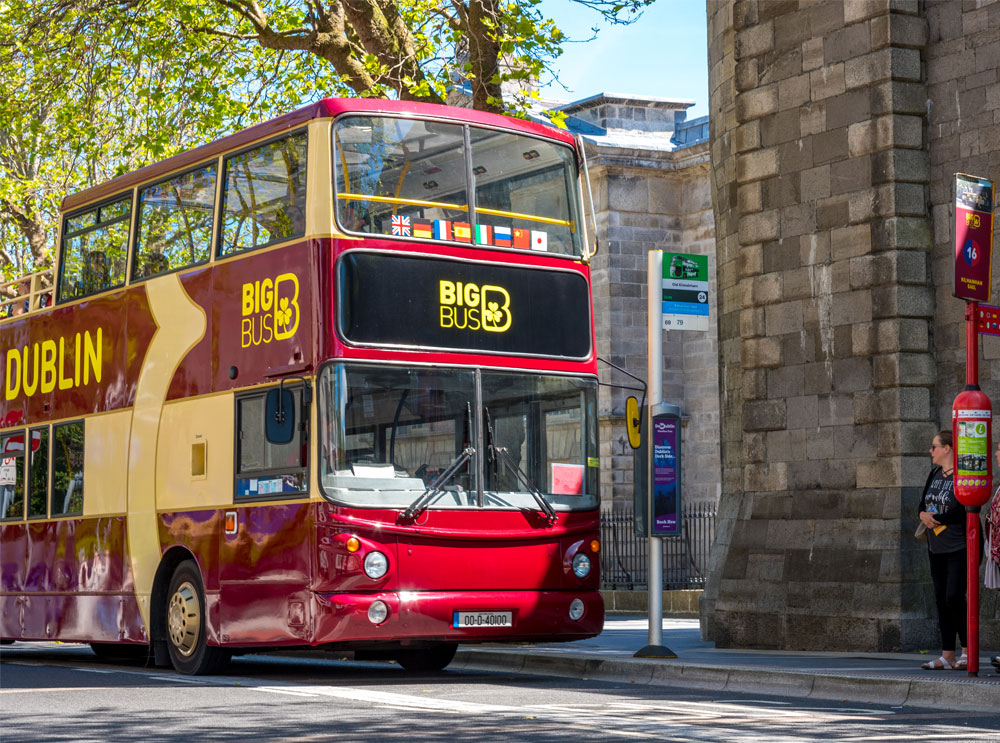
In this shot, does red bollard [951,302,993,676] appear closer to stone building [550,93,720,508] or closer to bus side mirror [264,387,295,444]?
bus side mirror [264,387,295,444]

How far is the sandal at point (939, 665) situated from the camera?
11.6 m

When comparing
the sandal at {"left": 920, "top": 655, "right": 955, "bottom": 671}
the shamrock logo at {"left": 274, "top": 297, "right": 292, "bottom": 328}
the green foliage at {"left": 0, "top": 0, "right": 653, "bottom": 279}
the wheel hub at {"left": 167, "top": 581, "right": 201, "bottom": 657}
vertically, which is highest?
the green foliage at {"left": 0, "top": 0, "right": 653, "bottom": 279}

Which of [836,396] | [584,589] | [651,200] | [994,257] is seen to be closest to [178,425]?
[584,589]

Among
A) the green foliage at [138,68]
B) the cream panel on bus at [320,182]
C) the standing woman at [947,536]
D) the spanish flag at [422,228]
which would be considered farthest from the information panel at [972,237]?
the green foliage at [138,68]

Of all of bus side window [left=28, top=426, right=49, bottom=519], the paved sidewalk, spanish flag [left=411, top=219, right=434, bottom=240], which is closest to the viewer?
the paved sidewalk

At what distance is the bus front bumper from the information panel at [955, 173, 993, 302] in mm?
4172

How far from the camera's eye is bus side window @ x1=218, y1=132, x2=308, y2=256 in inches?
506

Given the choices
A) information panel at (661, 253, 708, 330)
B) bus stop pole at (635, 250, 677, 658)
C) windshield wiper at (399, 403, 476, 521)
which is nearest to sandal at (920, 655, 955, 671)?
bus stop pole at (635, 250, 677, 658)

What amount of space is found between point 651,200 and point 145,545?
2006cm

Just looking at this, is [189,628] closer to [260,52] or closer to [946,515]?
[946,515]

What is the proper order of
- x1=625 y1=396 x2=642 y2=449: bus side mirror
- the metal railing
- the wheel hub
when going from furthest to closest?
the metal railing < x1=625 y1=396 x2=642 y2=449: bus side mirror < the wheel hub

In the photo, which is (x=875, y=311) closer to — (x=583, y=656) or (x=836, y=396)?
(x=836, y=396)

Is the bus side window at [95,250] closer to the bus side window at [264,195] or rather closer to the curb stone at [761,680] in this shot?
the bus side window at [264,195]

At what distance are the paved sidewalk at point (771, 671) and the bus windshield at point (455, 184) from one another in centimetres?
350
